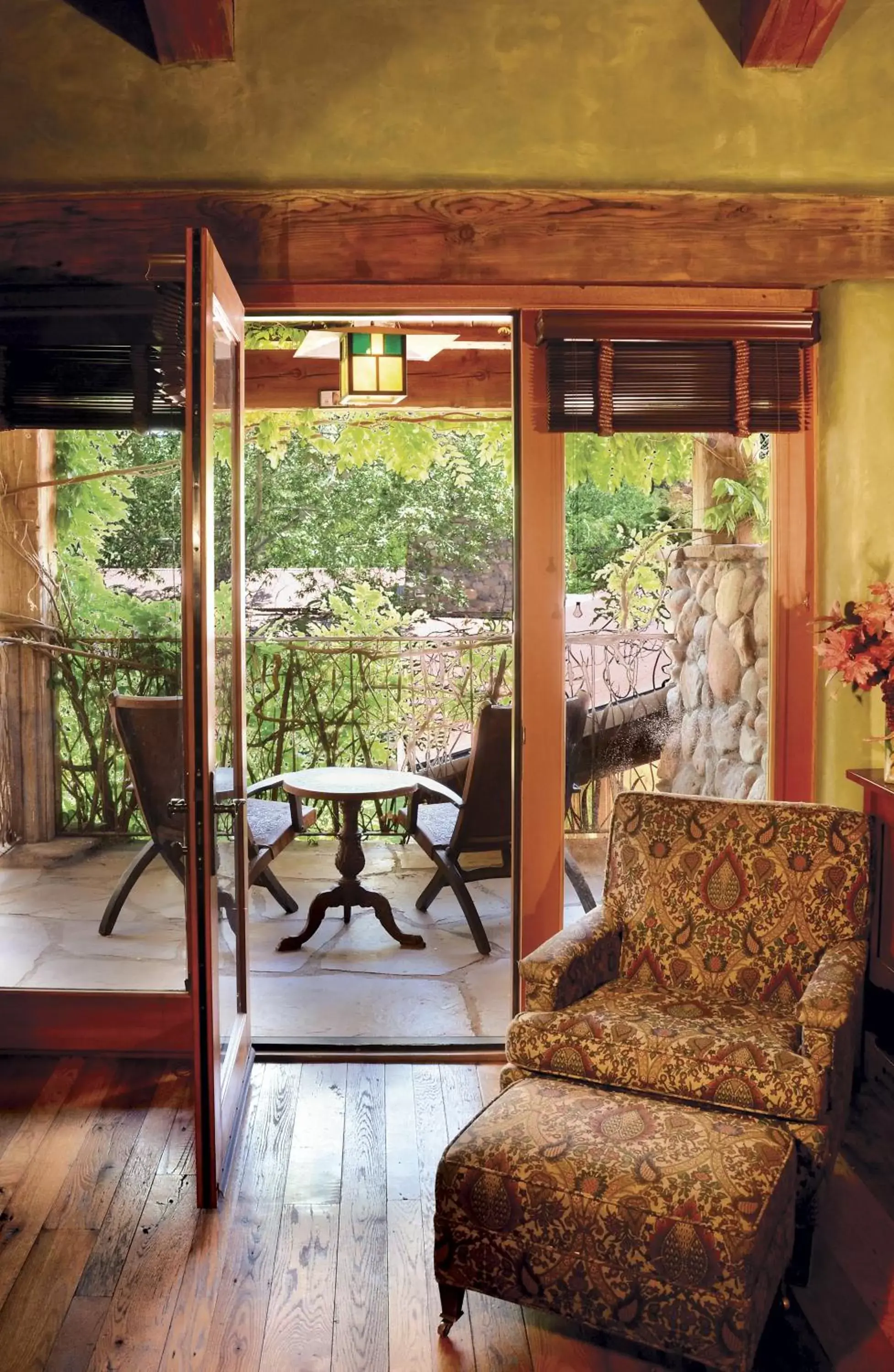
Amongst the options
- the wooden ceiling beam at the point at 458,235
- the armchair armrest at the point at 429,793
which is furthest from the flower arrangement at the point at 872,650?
the armchair armrest at the point at 429,793

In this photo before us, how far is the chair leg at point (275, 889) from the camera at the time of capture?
5.12m

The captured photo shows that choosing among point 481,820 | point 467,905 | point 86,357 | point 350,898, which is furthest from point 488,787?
point 86,357

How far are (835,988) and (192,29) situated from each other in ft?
10.1

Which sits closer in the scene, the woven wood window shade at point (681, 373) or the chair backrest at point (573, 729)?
the woven wood window shade at point (681, 373)

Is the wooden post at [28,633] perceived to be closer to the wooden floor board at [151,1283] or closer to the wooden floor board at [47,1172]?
the wooden floor board at [47,1172]

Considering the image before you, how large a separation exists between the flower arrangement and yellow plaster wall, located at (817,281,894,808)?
10.8 inches

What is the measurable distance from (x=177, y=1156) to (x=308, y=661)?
4.35 meters

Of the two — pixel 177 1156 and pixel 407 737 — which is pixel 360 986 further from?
pixel 407 737

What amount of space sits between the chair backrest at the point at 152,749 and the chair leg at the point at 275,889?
3.92 feet

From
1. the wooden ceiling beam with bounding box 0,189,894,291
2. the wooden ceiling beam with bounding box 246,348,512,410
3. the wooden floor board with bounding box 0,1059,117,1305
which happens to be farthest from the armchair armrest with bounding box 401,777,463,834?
the wooden ceiling beam with bounding box 0,189,894,291

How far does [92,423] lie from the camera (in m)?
3.55

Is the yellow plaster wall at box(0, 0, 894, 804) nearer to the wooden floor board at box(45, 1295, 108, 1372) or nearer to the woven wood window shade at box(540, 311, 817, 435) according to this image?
the woven wood window shade at box(540, 311, 817, 435)

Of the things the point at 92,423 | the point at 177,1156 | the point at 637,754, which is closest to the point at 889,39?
the point at 637,754

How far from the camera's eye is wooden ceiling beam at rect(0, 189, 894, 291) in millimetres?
3438
